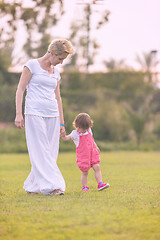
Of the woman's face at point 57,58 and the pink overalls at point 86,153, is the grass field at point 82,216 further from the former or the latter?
the woman's face at point 57,58

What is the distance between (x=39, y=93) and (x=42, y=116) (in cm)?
31

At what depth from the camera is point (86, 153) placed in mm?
6859

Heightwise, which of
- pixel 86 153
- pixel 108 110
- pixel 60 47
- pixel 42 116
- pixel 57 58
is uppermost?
pixel 60 47

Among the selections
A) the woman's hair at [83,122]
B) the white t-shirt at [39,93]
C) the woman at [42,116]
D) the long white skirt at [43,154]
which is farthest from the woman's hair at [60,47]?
the woman's hair at [83,122]

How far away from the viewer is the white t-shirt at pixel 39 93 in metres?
6.35

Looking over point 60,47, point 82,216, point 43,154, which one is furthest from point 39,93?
point 82,216

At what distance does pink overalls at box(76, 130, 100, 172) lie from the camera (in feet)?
22.4

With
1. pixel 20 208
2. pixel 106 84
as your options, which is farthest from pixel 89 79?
pixel 20 208

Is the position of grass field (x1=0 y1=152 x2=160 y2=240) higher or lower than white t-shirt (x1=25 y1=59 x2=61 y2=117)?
lower

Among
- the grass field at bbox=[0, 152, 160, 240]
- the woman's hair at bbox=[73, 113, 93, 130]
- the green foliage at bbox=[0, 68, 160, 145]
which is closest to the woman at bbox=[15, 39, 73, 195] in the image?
the grass field at bbox=[0, 152, 160, 240]

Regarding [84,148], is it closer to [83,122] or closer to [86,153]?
[86,153]

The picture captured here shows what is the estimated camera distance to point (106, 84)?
1451 inches

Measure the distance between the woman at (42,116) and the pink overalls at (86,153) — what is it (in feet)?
1.68

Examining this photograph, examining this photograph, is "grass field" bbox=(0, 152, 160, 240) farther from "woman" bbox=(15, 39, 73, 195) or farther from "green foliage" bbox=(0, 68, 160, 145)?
"green foliage" bbox=(0, 68, 160, 145)
